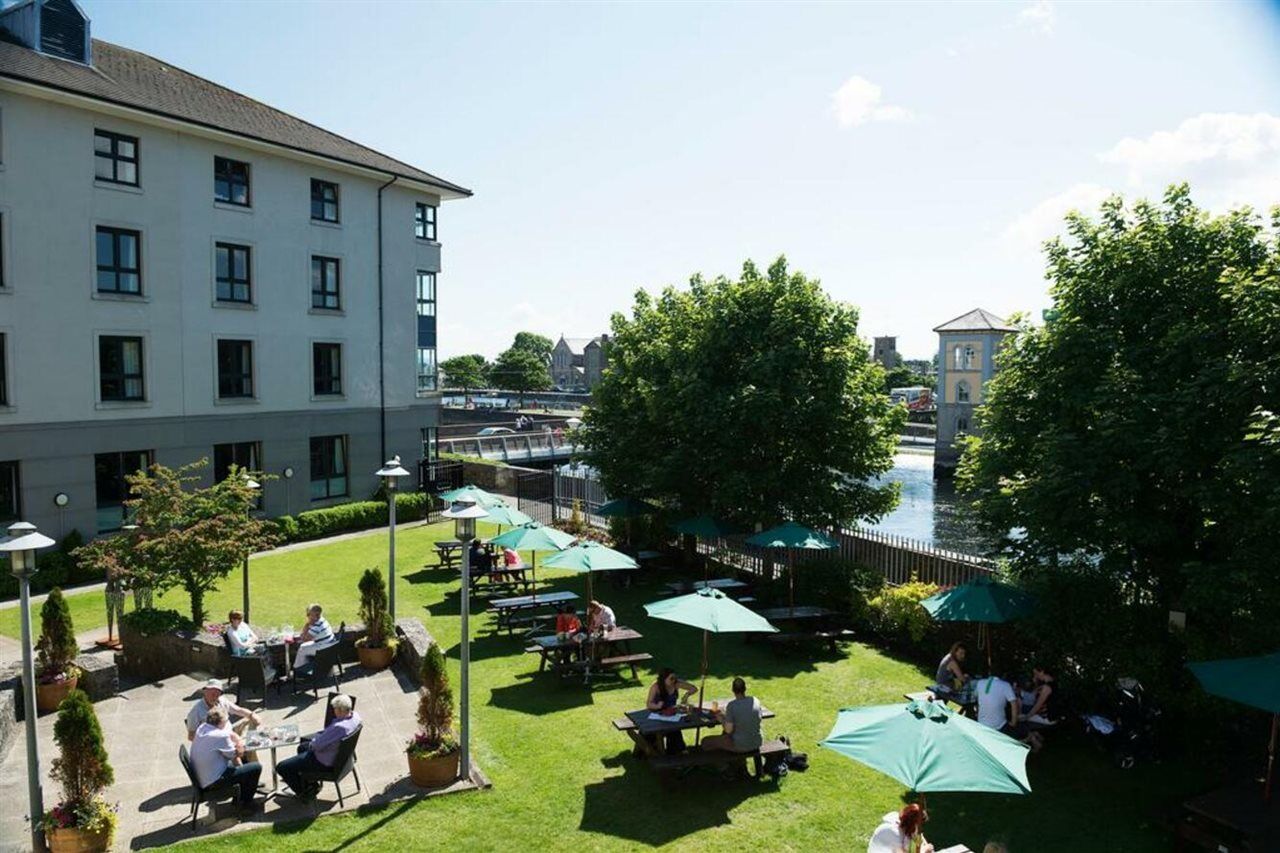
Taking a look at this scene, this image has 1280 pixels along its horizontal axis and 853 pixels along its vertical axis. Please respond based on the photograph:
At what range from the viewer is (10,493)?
2402 centimetres

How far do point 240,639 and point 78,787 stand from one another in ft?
17.5

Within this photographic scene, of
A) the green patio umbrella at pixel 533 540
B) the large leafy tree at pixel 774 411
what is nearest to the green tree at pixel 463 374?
the large leafy tree at pixel 774 411

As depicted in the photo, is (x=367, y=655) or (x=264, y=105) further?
(x=264, y=105)

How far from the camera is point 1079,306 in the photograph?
13664mm

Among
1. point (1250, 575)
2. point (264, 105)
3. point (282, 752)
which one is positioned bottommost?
point (282, 752)

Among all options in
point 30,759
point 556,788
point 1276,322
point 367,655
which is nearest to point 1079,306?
point 1276,322

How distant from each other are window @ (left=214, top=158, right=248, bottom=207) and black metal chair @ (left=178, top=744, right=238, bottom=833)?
2369 cm

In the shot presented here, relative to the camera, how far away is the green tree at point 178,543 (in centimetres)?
1536

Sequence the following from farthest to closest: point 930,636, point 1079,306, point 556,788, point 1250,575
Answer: point 930,636
point 1079,306
point 556,788
point 1250,575

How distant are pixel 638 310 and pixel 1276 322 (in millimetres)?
19621

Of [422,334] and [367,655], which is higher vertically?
[422,334]

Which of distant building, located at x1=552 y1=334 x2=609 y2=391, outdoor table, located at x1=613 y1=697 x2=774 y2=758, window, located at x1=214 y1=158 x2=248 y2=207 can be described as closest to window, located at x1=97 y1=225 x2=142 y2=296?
window, located at x1=214 y1=158 x2=248 y2=207

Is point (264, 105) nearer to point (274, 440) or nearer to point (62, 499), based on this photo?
point (274, 440)

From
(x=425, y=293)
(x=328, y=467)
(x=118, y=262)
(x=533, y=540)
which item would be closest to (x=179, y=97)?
(x=118, y=262)
